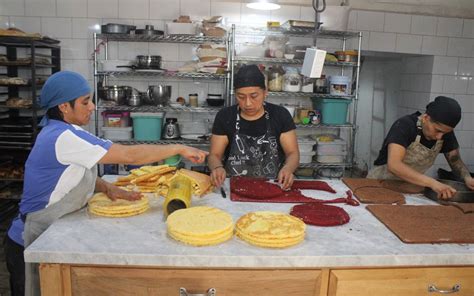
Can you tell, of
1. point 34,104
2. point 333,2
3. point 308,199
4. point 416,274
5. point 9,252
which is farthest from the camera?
point 333,2

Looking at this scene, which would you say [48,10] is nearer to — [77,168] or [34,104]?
[34,104]

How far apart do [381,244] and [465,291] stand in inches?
16.0

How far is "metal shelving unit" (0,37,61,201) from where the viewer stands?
4180 millimetres

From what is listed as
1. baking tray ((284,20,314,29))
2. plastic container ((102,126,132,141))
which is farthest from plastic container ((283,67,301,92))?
plastic container ((102,126,132,141))

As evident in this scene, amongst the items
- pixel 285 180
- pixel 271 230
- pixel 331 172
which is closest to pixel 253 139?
pixel 285 180

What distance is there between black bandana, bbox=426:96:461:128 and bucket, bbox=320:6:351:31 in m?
2.56

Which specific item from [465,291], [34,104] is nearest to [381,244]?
[465,291]

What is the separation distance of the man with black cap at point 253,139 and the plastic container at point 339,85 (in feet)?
5.51

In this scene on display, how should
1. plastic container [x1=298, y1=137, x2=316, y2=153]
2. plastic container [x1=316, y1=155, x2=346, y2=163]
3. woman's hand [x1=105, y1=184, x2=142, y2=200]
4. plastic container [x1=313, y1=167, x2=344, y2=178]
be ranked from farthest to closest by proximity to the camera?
plastic container [x1=313, y1=167, x2=344, y2=178] < plastic container [x1=316, y1=155, x2=346, y2=163] < plastic container [x1=298, y1=137, x2=316, y2=153] < woman's hand [x1=105, y1=184, x2=142, y2=200]

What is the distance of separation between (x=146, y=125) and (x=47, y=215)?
8.55 ft

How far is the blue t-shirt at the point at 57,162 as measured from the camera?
5.68 ft

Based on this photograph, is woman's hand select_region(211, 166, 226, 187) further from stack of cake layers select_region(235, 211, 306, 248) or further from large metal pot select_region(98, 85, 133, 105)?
large metal pot select_region(98, 85, 133, 105)

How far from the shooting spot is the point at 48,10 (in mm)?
4512

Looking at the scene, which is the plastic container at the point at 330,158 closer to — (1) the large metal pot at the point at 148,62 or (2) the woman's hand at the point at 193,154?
(1) the large metal pot at the point at 148,62
